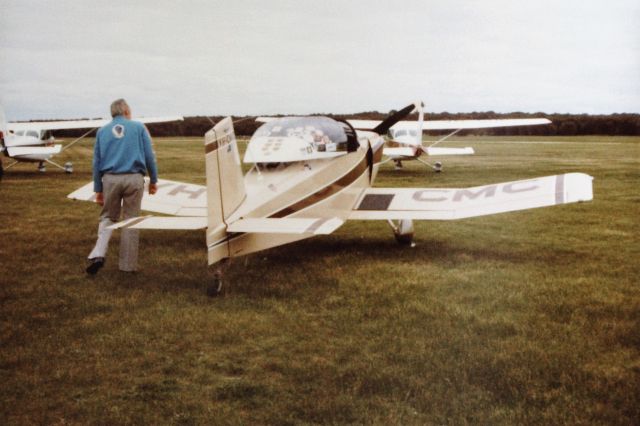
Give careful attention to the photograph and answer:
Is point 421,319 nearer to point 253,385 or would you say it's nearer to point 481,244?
point 253,385

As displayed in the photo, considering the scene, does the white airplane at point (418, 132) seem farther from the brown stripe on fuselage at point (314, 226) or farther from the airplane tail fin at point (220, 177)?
the brown stripe on fuselage at point (314, 226)

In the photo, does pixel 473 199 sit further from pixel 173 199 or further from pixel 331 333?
pixel 173 199

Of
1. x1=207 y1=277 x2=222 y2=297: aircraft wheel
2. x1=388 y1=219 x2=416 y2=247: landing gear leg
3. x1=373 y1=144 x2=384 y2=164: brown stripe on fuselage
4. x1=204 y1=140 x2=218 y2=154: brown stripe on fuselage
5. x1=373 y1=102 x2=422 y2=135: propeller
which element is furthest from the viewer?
x1=373 y1=102 x2=422 y2=135: propeller

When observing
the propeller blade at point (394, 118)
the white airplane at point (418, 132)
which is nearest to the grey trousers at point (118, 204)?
the propeller blade at point (394, 118)

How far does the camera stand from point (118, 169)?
676 centimetres

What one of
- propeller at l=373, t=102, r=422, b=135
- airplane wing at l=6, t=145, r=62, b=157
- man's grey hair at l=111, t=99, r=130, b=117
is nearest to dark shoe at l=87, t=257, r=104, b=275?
man's grey hair at l=111, t=99, r=130, b=117

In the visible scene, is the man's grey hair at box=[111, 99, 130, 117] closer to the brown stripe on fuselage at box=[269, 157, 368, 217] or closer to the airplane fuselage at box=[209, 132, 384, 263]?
the airplane fuselage at box=[209, 132, 384, 263]

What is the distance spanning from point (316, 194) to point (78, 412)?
4357 millimetres

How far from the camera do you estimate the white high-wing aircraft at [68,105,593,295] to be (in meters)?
5.91

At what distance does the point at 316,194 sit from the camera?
755cm

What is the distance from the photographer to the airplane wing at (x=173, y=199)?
8766 mm

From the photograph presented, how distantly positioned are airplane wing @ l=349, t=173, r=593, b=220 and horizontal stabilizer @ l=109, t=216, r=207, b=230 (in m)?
2.64

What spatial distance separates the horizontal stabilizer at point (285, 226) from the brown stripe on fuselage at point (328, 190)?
2.30 ft

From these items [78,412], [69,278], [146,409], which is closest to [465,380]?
[146,409]
